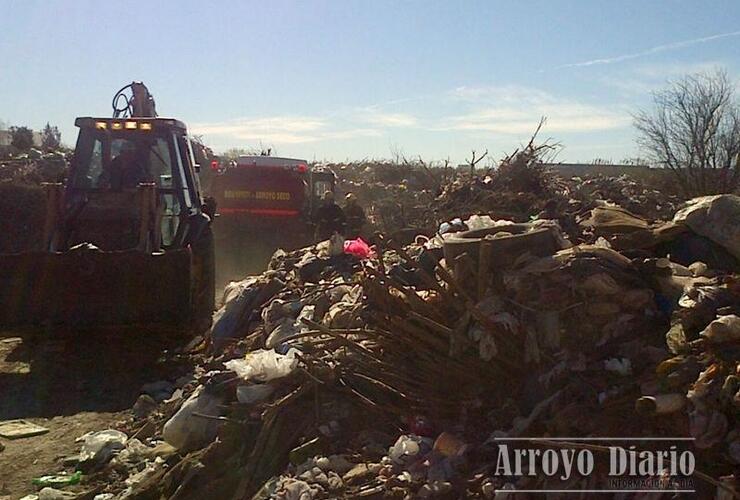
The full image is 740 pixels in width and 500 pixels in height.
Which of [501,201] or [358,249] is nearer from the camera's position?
[358,249]

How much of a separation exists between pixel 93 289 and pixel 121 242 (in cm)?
98

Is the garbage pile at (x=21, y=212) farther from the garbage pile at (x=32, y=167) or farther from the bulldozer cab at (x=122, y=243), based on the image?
the bulldozer cab at (x=122, y=243)

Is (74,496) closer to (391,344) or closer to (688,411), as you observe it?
(391,344)

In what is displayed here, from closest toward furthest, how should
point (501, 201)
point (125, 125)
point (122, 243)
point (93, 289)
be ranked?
point (93, 289), point (122, 243), point (125, 125), point (501, 201)

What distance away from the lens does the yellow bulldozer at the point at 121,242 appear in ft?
20.9

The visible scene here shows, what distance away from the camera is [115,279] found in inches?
253

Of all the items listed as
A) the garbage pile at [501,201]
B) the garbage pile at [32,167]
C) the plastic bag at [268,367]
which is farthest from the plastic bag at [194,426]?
the garbage pile at [32,167]

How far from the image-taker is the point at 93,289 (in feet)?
21.0

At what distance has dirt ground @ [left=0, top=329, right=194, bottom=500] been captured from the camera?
4.79m

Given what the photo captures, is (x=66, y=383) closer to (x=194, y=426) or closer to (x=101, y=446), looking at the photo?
(x=101, y=446)

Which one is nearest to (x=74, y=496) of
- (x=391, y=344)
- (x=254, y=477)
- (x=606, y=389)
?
(x=254, y=477)

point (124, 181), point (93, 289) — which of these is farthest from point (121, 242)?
point (93, 289)

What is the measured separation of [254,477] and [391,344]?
1.02m

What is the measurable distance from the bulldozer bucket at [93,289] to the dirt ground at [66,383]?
0.56ft
